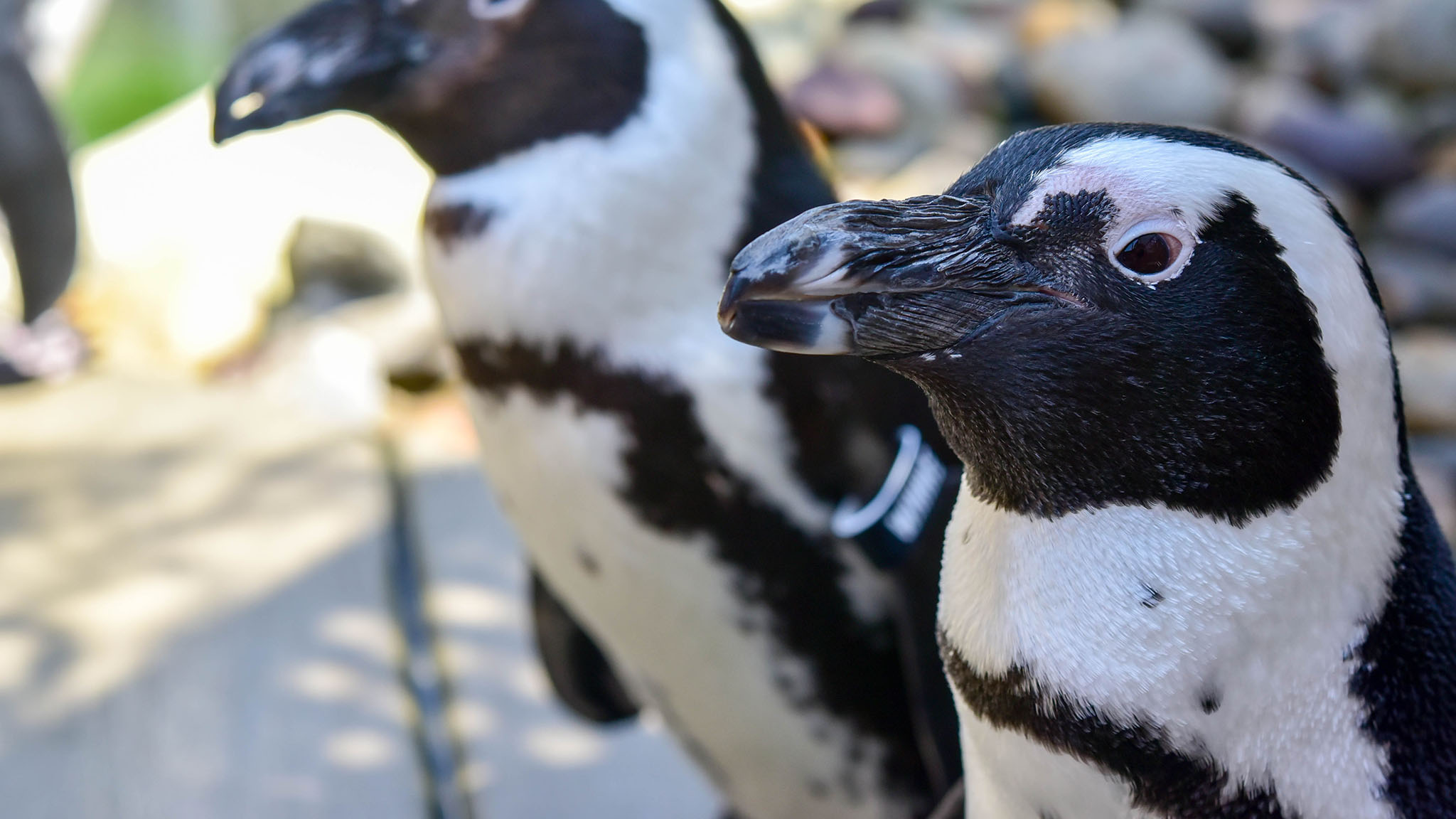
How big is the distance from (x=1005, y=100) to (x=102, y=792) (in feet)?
9.85

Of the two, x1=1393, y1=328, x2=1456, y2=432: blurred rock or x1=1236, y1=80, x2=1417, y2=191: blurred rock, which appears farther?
x1=1236, y1=80, x2=1417, y2=191: blurred rock

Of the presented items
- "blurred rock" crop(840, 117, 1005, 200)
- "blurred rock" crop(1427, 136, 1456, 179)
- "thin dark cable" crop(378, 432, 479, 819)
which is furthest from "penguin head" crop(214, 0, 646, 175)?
"blurred rock" crop(1427, 136, 1456, 179)

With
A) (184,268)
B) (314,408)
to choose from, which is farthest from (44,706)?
(184,268)

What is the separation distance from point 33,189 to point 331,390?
101 cm

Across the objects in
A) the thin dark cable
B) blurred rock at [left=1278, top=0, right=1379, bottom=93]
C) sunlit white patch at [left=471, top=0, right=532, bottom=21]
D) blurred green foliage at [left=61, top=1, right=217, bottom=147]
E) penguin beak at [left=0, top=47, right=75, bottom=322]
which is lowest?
blurred rock at [left=1278, top=0, right=1379, bottom=93]

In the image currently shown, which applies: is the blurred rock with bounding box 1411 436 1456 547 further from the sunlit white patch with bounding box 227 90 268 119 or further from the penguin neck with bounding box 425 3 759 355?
the sunlit white patch with bounding box 227 90 268 119

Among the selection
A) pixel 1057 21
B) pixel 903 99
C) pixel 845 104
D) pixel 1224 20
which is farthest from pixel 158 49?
pixel 1224 20

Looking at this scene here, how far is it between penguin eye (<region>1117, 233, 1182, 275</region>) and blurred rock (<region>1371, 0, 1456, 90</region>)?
132 inches

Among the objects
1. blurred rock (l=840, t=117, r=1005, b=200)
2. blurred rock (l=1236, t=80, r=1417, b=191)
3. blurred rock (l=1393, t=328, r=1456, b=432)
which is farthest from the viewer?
blurred rock (l=1236, t=80, r=1417, b=191)

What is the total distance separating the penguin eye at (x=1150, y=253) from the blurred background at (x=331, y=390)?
99 cm

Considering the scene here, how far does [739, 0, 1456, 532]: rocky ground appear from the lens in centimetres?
297

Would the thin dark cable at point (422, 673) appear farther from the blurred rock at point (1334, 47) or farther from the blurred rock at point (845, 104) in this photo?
the blurred rock at point (1334, 47)

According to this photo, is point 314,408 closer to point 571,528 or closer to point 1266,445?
point 571,528

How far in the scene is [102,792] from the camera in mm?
1399
